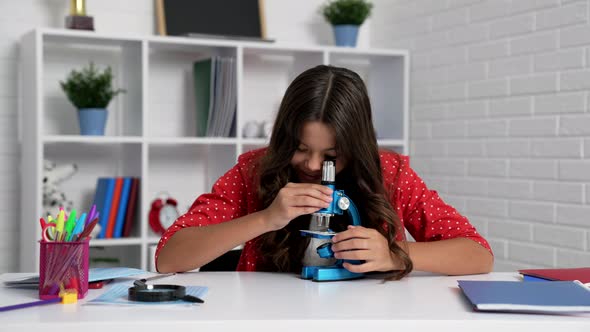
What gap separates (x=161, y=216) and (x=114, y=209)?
0.69ft

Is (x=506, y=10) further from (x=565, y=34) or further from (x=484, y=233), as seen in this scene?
(x=484, y=233)

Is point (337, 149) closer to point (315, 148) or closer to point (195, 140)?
point (315, 148)

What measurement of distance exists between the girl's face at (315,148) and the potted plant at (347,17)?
6.80ft

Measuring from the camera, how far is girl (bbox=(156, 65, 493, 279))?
5.74 ft

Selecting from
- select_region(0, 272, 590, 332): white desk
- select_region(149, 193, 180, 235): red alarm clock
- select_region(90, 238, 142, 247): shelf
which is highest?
select_region(0, 272, 590, 332): white desk

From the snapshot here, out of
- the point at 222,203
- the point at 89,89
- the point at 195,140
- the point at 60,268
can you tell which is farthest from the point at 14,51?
the point at 60,268

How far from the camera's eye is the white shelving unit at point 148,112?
3381 millimetres

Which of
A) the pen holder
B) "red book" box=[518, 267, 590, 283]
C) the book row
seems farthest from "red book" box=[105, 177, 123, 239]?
"red book" box=[518, 267, 590, 283]

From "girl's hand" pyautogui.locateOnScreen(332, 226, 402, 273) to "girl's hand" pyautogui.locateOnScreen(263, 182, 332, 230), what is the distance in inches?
3.4

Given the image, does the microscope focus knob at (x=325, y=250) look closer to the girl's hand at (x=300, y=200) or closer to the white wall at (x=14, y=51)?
the girl's hand at (x=300, y=200)

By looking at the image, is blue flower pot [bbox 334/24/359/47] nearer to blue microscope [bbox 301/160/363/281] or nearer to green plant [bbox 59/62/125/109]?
green plant [bbox 59/62/125/109]

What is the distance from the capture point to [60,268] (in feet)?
4.96

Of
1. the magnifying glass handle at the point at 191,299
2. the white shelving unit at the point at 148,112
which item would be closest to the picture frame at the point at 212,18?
the white shelving unit at the point at 148,112

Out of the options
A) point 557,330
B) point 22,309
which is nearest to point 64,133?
point 22,309
